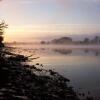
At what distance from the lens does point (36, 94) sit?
71.2 feet

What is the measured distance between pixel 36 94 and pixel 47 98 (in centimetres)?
96

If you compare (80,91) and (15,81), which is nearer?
(15,81)

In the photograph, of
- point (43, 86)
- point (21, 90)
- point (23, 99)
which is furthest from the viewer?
point (43, 86)

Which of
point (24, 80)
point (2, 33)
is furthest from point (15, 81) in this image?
point (2, 33)

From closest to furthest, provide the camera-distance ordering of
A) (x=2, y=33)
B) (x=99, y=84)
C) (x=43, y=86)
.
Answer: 1. (x=43, y=86)
2. (x=99, y=84)
3. (x=2, y=33)

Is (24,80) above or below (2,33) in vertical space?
below

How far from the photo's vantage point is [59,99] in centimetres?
2141

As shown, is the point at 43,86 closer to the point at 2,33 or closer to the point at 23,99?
the point at 23,99

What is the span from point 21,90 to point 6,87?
89cm

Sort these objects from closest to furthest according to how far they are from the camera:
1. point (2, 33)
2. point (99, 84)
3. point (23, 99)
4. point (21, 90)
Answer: point (23, 99)
point (21, 90)
point (99, 84)
point (2, 33)

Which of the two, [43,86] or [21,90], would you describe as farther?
[43,86]

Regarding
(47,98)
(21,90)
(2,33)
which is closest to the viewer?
(47,98)

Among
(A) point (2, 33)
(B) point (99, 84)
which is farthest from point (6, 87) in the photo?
(A) point (2, 33)

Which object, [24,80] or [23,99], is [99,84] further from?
[23,99]
